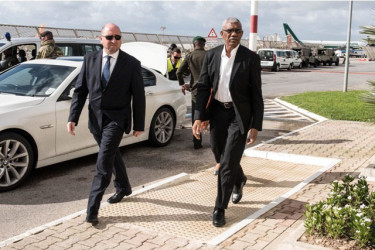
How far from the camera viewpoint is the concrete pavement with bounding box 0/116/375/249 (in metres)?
3.87

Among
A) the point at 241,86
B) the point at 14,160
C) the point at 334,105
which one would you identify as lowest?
the point at 334,105

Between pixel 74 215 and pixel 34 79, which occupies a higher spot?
pixel 34 79

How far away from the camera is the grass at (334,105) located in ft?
37.1

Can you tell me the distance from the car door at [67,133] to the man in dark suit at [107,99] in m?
1.45

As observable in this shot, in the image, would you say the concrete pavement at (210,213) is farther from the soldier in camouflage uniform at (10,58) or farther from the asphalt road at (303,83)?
the asphalt road at (303,83)

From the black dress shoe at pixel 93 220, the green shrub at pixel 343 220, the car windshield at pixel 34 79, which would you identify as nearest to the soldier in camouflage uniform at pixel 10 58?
the car windshield at pixel 34 79

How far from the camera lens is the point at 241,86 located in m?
4.26

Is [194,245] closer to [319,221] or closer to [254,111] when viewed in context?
[319,221]

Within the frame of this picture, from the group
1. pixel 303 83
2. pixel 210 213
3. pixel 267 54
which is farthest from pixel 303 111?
pixel 267 54

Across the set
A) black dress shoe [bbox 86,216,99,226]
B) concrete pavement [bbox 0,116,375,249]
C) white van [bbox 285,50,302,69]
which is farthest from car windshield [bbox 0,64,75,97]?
white van [bbox 285,50,302,69]

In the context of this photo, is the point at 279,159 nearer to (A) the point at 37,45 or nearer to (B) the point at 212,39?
(A) the point at 37,45

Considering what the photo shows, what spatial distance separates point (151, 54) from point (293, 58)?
1211 inches

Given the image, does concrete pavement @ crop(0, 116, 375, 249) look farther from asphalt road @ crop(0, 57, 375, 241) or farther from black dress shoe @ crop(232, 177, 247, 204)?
asphalt road @ crop(0, 57, 375, 241)

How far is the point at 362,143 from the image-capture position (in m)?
8.13
